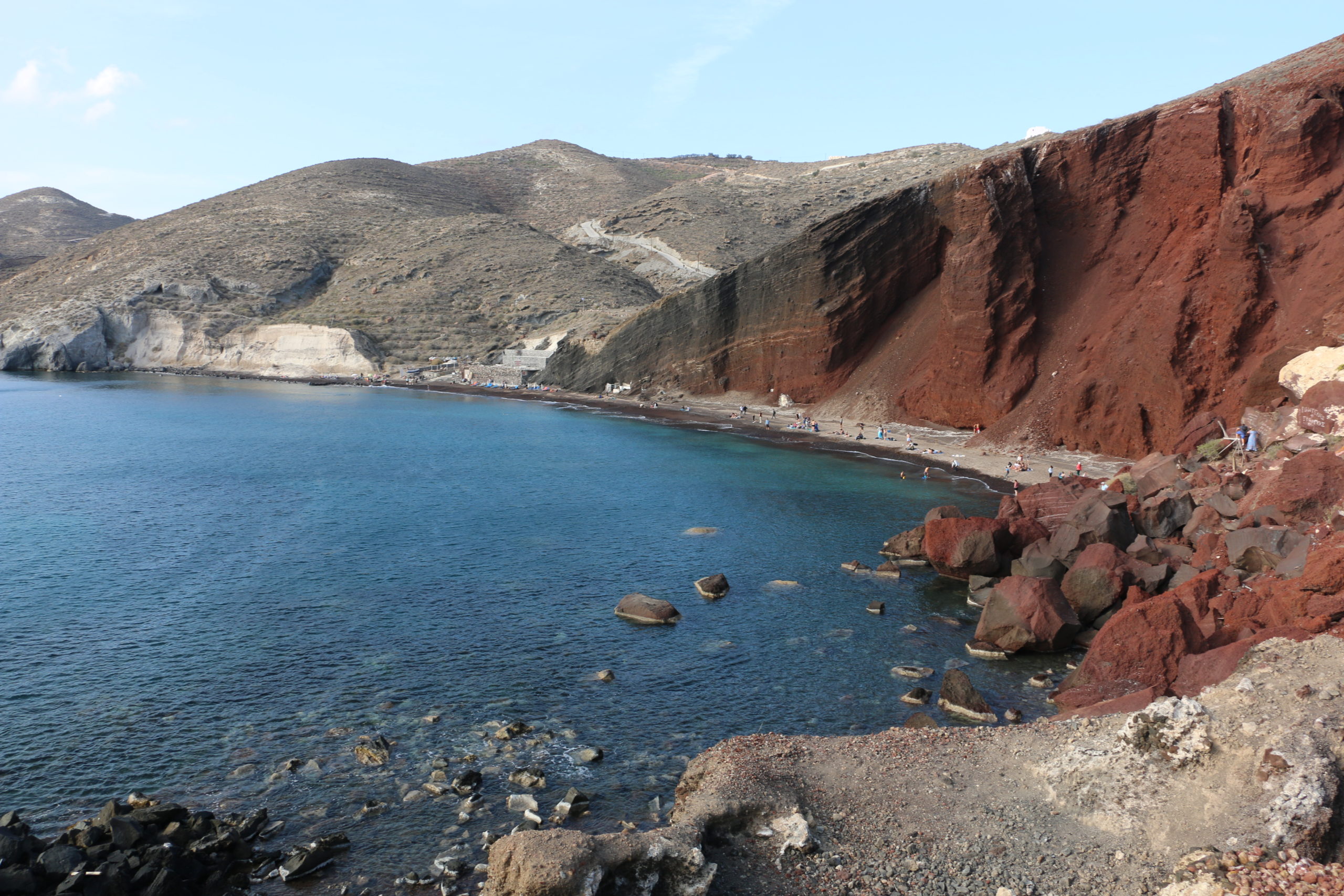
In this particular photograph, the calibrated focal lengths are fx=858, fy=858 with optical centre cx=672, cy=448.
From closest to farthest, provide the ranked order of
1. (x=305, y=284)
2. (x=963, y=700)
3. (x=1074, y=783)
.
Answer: (x=1074, y=783), (x=963, y=700), (x=305, y=284)

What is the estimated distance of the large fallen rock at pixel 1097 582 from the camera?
86.0 feet

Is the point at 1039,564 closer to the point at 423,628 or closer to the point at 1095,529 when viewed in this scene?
the point at 1095,529

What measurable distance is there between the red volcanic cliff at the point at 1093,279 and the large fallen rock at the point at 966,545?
19.4 meters

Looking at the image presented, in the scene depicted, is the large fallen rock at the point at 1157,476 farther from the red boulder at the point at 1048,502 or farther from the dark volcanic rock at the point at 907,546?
the dark volcanic rock at the point at 907,546

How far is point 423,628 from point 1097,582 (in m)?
20.9

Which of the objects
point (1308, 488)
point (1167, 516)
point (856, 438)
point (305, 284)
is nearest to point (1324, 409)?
point (1167, 516)

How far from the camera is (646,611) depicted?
2766cm

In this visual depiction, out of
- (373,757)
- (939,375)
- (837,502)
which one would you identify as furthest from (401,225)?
(373,757)

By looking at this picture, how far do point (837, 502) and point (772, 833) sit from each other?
30617mm

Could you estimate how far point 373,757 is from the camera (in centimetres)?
1862

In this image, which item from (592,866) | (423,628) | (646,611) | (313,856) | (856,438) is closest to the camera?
(592,866)

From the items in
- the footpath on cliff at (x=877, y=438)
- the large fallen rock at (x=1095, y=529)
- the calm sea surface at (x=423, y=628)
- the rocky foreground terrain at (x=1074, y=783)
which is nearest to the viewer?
the rocky foreground terrain at (x=1074, y=783)

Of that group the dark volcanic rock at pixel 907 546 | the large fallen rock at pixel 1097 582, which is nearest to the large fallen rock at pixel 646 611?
the dark volcanic rock at pixel 907 546

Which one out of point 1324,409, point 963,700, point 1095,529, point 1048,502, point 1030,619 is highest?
point 1324,409
